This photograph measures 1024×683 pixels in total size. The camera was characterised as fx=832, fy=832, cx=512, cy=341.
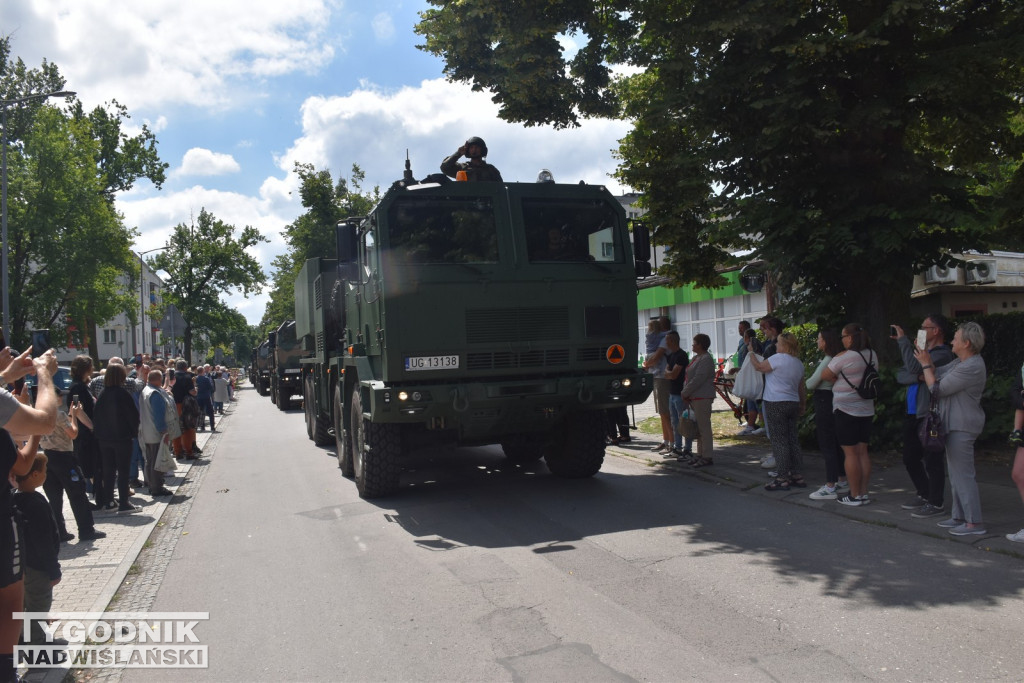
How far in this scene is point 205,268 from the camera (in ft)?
190

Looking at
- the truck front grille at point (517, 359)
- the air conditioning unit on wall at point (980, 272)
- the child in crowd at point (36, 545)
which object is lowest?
the child in crowd at point (36, 545)

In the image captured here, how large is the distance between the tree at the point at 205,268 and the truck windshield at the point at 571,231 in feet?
172

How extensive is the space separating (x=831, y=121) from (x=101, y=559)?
27.4 ft

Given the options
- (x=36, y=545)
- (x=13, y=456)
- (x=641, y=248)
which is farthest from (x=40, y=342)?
(x=641, y=248)

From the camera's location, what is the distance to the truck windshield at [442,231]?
27.7 feet

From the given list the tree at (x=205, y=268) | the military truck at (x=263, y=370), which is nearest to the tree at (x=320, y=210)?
the military truck at (x=263, y=370)

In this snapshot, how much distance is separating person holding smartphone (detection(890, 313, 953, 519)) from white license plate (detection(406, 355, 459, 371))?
4.05 m

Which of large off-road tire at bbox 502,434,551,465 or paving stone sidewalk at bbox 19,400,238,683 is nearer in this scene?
paving stone sidewalk at bbox 19,400,238,683

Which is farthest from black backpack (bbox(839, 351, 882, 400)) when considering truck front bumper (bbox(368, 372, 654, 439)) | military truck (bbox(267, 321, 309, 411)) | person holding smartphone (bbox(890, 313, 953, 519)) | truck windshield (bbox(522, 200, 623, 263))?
military truck (bbox(267, 321, 309, 411))

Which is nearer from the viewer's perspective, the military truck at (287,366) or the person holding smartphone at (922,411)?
the person holding smartphone at (922,411)

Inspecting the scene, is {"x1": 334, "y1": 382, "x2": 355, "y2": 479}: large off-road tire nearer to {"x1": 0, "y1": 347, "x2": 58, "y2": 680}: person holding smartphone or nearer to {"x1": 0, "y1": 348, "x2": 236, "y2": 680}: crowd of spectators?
{"x1": 0, "y1": 348, "x2": 236, "y2": 680}: crowd of spectators

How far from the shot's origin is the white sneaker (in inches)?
315

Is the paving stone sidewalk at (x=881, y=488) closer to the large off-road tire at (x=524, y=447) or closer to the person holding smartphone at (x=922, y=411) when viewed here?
the person holding smartphone at (x=922, y=411)

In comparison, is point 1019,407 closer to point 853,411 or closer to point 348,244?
point 853,411
